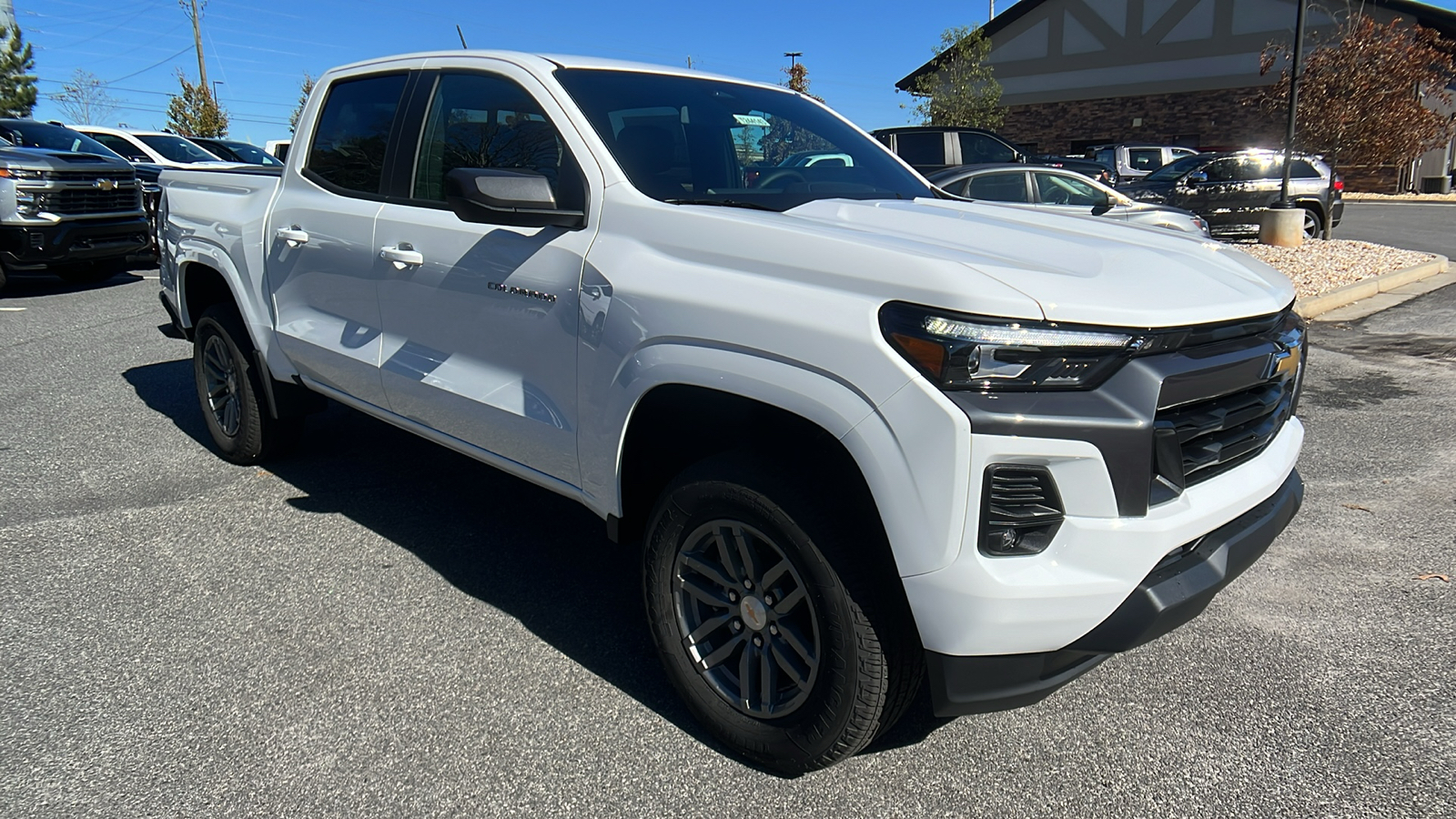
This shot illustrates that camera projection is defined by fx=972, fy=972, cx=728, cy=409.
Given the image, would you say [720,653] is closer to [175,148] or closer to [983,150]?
[983,150]

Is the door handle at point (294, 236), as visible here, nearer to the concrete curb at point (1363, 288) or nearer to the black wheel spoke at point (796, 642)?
the black wheel spoke at point (796, 642)

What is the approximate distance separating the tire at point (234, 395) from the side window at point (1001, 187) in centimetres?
823

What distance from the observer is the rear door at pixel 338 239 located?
3.74 m

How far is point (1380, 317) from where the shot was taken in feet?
31.0

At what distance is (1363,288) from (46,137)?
1665 centimetres

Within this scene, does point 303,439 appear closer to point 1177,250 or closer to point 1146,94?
point 1177,250

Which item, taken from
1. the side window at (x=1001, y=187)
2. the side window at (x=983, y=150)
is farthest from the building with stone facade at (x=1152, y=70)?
the side window at (x=1001, y=187)

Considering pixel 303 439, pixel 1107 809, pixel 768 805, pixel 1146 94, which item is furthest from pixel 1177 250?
pixel 1146 94

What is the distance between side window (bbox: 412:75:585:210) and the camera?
3035mm

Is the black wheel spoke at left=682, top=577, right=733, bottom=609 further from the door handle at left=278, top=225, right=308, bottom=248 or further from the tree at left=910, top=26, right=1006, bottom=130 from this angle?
the tree at left=910, top=26, right=1006, bottom=130

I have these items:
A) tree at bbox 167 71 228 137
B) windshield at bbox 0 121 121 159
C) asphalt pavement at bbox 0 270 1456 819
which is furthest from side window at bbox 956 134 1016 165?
tree at bbox 167 71 228 137

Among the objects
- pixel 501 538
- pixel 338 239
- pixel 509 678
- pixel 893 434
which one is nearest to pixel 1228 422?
pixel 893 434

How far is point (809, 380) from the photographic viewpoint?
2.21 m

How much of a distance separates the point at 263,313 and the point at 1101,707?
3.78m
